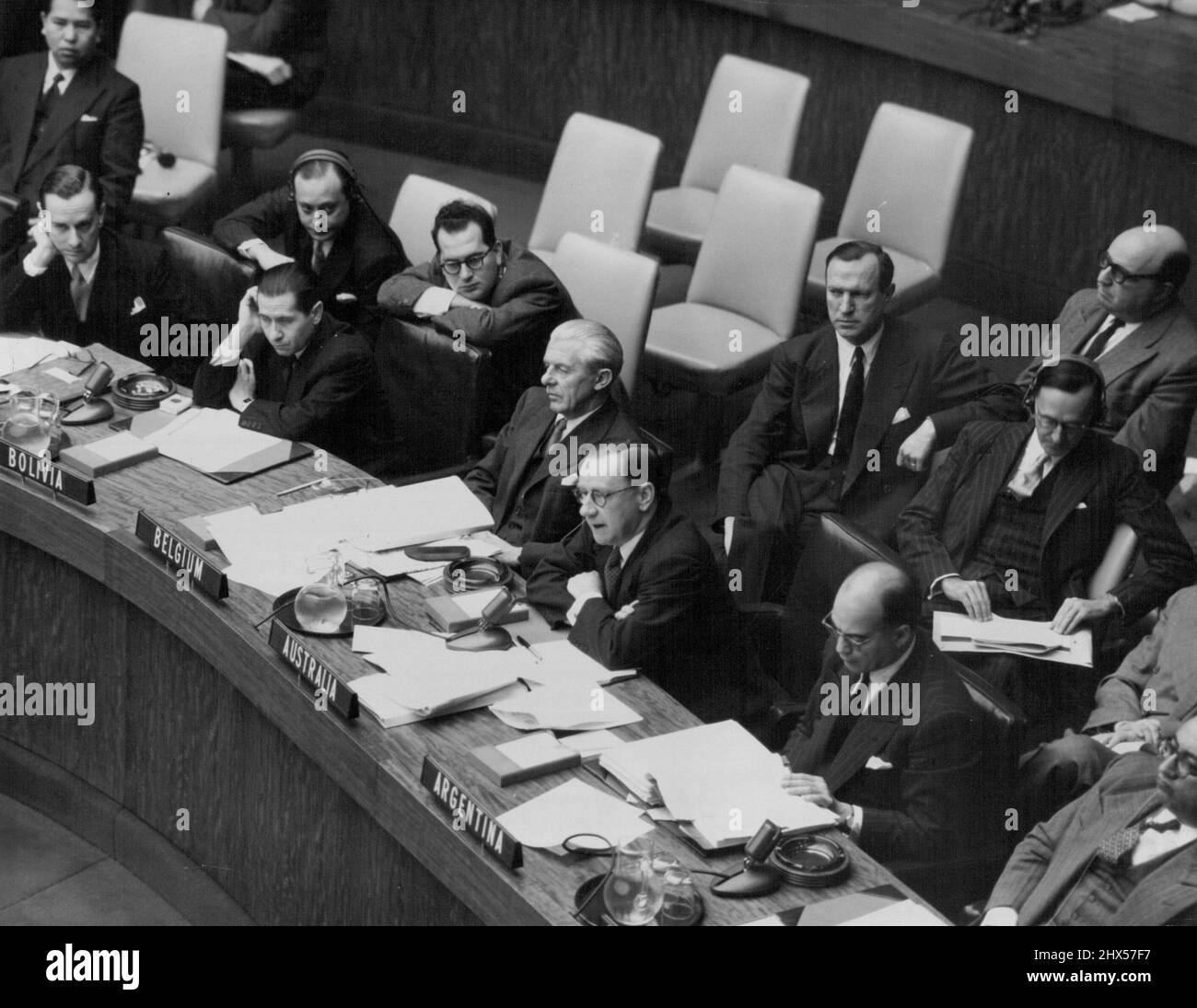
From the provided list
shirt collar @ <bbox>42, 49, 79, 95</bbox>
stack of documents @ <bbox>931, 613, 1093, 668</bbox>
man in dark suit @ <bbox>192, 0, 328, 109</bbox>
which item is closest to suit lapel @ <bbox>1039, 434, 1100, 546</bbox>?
stack of documents @ <bbox>931, 613, 1093, 668</bbox>

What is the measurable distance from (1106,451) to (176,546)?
5.99 feet

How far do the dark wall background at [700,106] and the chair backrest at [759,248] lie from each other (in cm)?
111

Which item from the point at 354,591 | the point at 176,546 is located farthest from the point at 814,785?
the point at 176,546

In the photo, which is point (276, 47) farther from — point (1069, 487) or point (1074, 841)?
point (1074, 841)

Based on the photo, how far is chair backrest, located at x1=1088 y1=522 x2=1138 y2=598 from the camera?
3.56 metres

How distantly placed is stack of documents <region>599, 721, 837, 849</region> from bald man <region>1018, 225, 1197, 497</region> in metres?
1.53

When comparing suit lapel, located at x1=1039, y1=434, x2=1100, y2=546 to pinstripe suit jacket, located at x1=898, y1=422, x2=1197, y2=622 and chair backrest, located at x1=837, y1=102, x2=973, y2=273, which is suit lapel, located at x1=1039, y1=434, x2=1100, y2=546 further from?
chair backrest, located at x1=837, y1=102, x2=973, y2=273

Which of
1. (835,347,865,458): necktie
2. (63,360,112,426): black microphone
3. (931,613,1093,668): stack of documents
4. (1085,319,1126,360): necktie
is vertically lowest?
(931,613,1093,668): stack of documents

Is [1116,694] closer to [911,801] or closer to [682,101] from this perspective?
[911,801]

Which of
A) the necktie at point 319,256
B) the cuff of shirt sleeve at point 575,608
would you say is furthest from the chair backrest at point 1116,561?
the necktie at point 319,256

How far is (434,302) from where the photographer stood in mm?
4441

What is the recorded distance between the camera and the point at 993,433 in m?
3.79

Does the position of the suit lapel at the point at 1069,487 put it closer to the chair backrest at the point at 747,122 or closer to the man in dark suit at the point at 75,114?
the chair backrest at the point at 747,122

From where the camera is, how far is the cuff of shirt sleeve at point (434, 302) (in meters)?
4.43
